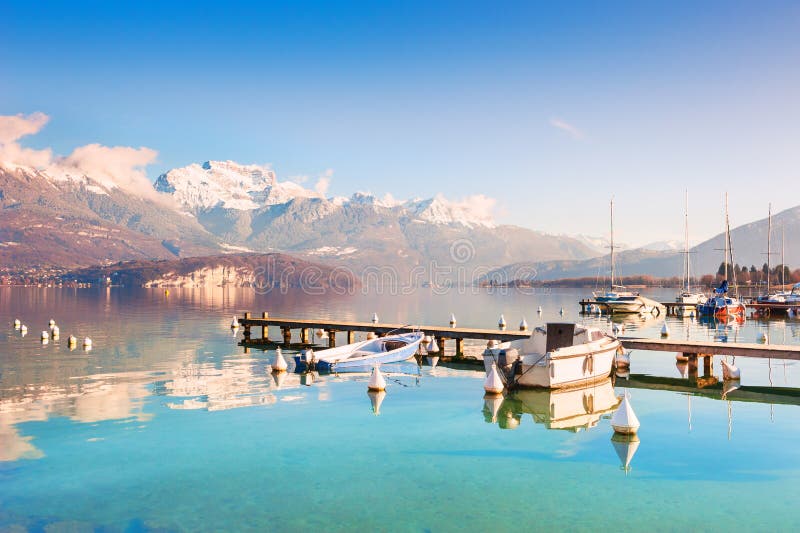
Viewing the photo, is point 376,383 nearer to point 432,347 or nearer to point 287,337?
point 432,347

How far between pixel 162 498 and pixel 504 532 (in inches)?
394

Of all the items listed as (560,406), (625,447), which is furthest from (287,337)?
(625,447)

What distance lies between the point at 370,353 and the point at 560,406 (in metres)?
16.8

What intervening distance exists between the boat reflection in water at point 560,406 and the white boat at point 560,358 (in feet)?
2.03

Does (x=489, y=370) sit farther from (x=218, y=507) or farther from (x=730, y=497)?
(x=218, y=507)

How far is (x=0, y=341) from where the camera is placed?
209 ft

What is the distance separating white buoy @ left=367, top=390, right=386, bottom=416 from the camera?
102ft

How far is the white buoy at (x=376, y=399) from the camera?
102ft

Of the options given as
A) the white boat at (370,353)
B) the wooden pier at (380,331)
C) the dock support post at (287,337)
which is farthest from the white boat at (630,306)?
the white boat at (370,353)

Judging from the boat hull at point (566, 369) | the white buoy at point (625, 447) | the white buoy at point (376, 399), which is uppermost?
the boat hull at point (566, 369)

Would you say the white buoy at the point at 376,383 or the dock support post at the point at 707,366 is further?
the dock support post at the point at 707,366

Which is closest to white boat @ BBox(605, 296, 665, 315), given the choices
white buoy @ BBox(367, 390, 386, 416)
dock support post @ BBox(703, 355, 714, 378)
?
dock support post @ BBox(703, 355, 714, 378)

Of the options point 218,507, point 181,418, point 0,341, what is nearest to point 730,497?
point 218,507

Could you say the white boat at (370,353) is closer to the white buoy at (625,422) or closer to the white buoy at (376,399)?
the white buoy at (376,399)
